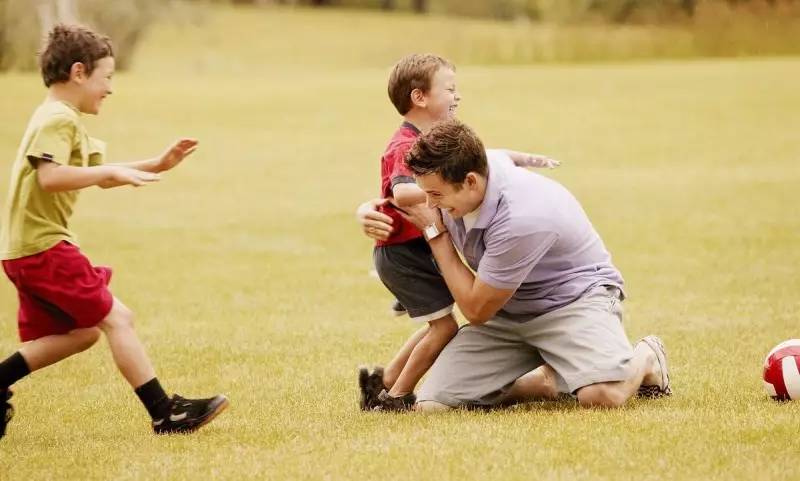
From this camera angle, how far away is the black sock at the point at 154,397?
5594mm

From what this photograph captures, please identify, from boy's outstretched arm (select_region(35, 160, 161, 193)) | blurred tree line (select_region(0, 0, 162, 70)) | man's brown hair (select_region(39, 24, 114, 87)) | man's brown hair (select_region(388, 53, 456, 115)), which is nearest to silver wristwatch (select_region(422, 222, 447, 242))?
man's brown hair (select_region(388, 53, 456, 115))

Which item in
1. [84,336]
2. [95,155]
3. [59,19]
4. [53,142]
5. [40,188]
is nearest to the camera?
[53,142]

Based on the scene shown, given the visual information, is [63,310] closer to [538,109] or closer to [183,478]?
[183,478]

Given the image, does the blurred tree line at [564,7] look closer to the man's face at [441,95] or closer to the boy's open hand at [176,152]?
the man's face at [441,95]

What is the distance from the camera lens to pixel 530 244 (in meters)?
5.68

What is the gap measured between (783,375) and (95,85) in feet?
12.0

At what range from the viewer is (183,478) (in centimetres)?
496

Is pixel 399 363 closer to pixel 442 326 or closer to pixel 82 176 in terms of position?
pixel 442 326

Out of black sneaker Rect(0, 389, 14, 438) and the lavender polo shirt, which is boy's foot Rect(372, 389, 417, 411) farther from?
black sneaker Rect(0, 389, 14, 438)

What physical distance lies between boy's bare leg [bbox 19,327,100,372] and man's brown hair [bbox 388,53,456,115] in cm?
190

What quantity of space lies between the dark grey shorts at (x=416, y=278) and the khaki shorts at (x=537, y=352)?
0.33m

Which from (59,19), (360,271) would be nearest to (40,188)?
(360,271)

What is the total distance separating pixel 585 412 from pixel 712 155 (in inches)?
A: 571

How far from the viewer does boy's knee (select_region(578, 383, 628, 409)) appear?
232 inches
